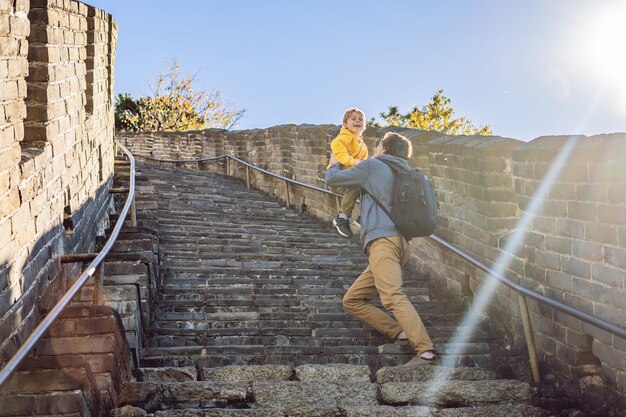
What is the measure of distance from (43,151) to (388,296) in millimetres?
2459

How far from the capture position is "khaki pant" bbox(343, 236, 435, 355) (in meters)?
6.22

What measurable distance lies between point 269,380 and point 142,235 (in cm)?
310

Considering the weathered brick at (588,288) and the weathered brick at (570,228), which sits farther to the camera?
the weathered brick at (570,228)

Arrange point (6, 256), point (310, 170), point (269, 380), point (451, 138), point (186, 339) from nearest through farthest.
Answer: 1. point (6, 256)
2. point (269, 380)
3. point (186, 339)
4. point (451, 138)
5. point (310, 170)

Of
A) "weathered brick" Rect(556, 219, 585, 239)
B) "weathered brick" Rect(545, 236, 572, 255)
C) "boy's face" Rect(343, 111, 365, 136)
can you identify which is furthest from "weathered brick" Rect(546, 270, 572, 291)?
"boy's face" Rect(343, 111, 365, 136)

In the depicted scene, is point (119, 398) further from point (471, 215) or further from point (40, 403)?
point (471, 215)

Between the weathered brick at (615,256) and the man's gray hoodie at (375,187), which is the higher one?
the man's gray hoodie at (375,187)

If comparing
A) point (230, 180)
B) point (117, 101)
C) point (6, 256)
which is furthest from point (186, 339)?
point (117, 101)

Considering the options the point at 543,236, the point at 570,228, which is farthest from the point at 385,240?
the point at 570,228

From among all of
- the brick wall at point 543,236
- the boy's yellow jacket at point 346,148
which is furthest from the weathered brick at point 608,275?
the boy's yellow jacket at point 346,148

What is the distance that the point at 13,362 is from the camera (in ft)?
11.2

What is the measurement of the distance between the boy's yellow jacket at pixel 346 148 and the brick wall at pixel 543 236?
0.58 meters

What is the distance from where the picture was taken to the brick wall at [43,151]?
466 centimetres

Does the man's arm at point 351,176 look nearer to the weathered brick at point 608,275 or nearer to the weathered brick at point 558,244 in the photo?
the weathered brick at point 558,244
